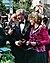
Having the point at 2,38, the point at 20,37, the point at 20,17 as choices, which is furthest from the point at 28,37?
the point at 2,38

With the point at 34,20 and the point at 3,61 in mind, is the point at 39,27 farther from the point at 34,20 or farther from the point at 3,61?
the point at 3,61

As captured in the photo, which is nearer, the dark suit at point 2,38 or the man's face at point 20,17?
the dark suit at point 2,38

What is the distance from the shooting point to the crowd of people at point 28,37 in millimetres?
4379

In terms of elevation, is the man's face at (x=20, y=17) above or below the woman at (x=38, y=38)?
above

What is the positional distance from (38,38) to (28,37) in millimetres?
153

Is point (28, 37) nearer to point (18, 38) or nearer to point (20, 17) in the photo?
point (18, 38)

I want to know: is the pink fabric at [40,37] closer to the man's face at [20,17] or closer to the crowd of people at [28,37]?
the crowd of people at [28,37]

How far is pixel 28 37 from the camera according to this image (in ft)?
14.7

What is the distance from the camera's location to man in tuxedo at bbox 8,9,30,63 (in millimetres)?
4367

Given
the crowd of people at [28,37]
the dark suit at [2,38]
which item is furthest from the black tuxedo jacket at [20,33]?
the dark suit at [2,38]

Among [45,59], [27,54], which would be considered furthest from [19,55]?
[45,59]

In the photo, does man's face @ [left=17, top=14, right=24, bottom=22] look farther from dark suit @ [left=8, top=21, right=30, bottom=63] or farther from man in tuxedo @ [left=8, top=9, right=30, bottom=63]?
dark suit @ [left=8, top=21, right=30, bottom=63]

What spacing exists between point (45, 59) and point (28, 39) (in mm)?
402

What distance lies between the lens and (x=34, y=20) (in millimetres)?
4438
